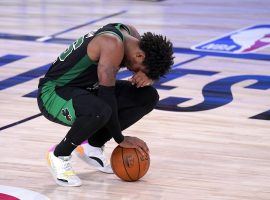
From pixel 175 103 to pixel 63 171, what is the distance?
240cm

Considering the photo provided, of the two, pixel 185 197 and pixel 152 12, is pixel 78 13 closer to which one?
pixel 152 12

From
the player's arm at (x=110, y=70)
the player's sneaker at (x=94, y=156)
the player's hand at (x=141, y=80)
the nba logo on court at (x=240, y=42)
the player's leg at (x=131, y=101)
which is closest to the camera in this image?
the player's arm at (x=110, y=70)

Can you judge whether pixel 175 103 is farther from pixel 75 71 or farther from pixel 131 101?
pixel 75 71

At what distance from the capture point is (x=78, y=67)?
18.1ft

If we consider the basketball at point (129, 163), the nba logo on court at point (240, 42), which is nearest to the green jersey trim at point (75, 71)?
the basketball at point (129, 163)

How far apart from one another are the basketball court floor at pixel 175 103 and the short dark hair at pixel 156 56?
2.43 feet

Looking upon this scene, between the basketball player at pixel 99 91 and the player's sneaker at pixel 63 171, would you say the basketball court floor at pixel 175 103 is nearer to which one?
the player's sneaker at pixel 63 171

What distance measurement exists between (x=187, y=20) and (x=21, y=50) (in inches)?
115

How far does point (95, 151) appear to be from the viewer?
5785 millimetres

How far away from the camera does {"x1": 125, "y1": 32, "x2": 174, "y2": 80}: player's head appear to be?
529 centimetres

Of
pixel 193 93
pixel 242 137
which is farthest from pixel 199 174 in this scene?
pixel 193 93

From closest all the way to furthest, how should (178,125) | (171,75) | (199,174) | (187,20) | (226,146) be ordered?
(199,174)
(226,146)
(178,125)
(171,75)
(187,20)

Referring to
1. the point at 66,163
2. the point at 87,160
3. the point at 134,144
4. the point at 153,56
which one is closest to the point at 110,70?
the point at 153,56

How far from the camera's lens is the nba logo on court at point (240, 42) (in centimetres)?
1007
